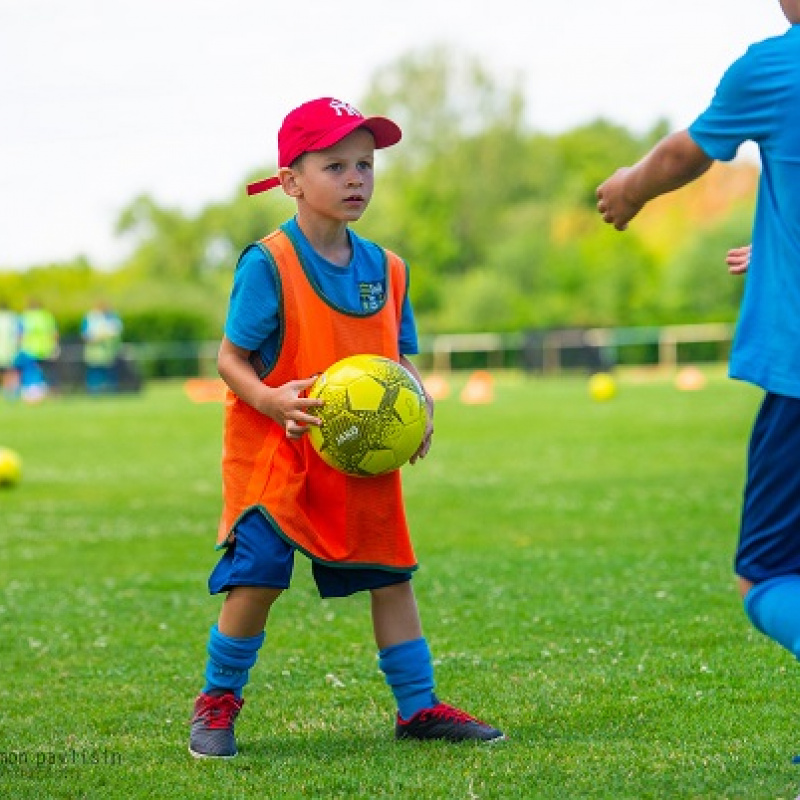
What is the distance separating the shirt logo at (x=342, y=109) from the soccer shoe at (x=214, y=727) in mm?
1868

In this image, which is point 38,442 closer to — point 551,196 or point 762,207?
point 762,207

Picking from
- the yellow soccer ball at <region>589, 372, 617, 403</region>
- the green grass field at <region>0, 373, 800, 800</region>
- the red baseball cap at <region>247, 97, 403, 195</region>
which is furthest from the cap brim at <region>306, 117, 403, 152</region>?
the yellow soccer ball at <region>589, 372, 617, 403</region>

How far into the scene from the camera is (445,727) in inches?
201

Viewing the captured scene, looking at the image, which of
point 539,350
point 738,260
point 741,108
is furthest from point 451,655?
point 539,350

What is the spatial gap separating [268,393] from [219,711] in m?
1.02

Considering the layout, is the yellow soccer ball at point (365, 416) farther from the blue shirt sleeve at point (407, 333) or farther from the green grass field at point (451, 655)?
the green grass field at point (451, 655)

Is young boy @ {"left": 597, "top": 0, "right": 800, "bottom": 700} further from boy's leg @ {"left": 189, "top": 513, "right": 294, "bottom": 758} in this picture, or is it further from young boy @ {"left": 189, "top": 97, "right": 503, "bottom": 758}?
boy's leg @ {"left": 189, "top": 513, "right": 294, "bottom": 758}

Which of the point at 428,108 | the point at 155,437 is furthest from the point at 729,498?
the point at 428,108

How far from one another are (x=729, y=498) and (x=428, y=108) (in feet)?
224

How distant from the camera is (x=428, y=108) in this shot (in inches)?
3105

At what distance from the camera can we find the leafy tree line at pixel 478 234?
6900cm

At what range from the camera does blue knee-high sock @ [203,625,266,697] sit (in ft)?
16.5

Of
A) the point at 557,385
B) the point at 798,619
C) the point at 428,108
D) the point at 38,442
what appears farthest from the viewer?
the point at 428,108

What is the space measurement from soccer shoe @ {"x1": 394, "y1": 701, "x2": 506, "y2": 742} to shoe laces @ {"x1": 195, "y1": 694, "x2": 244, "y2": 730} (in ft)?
1.80
